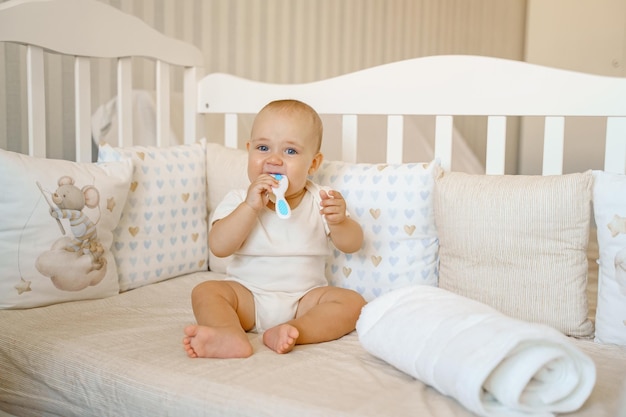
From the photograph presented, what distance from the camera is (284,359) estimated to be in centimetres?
96

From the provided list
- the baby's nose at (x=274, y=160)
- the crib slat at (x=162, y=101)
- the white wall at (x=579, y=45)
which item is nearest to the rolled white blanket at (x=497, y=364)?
the baby's nose at (x=274, y=160)

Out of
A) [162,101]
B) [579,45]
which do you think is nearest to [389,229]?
[162,101]

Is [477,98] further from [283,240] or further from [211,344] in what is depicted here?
[211,344]

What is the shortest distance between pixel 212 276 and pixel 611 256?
0.78m

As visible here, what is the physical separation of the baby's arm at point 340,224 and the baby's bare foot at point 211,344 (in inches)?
11.0

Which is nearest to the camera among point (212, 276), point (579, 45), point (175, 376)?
point (175, 376)

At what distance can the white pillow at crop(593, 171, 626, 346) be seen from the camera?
107 cm

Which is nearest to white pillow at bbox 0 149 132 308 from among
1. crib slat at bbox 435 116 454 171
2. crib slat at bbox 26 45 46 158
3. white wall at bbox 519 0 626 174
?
crib slat at bbox 26 45 46 158

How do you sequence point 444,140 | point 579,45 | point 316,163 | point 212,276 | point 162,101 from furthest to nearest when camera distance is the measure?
point 579,45 → point 162,101 → point 212,276 → point 444,140 → point 316,163

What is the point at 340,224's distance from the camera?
3.88 ft

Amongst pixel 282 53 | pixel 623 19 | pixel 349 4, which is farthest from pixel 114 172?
pixel 623 19

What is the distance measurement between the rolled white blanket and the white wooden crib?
35 mm

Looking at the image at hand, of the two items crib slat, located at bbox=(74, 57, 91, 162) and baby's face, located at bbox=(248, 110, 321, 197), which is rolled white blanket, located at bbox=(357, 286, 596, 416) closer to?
baby's face, located at bbox=(248, 110, 321, 197)

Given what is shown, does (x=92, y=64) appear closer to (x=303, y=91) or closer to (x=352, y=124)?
(x=303, y=91)
